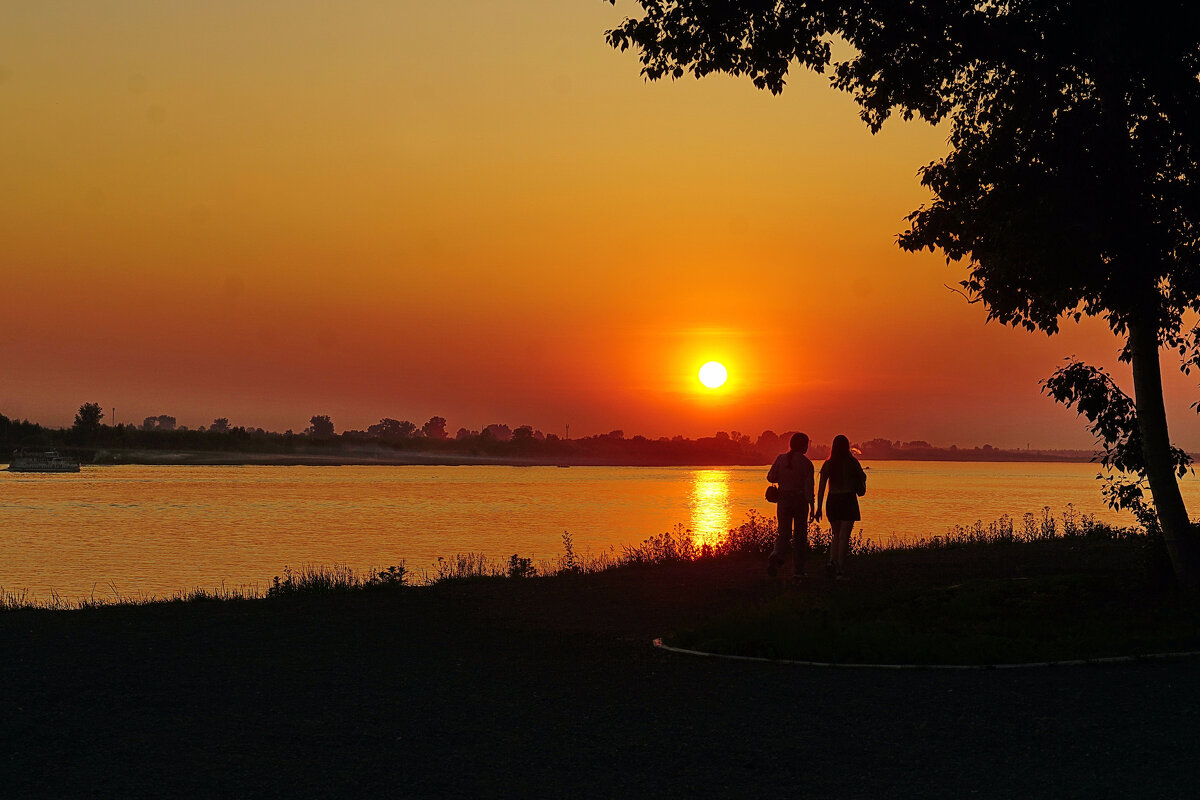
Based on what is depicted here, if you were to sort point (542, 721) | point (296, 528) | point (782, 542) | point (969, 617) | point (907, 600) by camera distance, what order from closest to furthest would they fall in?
point (542, 721)
point (969, 617)
point (907, 600)
point (782, 542)
point (296, 528)

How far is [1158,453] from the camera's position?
13922 millimetres

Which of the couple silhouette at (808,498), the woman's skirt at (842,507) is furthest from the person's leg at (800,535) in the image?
the woman's skirt at (842,507)

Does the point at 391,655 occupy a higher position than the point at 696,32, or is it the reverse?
the point at 696,32

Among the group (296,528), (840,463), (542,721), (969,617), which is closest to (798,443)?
(840,463)

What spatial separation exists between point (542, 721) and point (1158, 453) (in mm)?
9643

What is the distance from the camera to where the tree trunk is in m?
13.7

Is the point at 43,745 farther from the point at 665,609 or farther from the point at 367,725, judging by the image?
the point at 665,609

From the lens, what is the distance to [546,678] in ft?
33.0

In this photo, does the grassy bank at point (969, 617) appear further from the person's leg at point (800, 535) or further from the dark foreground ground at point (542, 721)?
the dark foreground ground at point (542, 721)

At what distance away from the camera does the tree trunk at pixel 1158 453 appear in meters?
13.7

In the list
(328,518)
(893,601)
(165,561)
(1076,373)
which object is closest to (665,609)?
(893,601)

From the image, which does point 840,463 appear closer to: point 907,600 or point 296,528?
point 907,600

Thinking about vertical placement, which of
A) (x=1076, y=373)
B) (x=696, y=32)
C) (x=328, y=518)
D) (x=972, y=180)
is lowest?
(x=328, y=518)

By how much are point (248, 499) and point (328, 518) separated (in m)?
24.3
